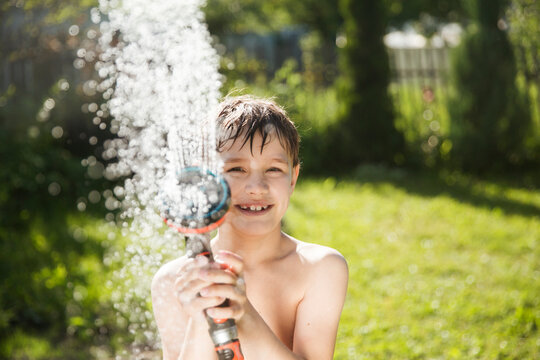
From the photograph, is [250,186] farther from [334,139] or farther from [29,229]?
[334,139]

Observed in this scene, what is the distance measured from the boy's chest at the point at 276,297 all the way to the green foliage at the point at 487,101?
6527mm

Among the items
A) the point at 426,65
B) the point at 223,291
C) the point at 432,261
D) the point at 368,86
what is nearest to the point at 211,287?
the point at 223,291

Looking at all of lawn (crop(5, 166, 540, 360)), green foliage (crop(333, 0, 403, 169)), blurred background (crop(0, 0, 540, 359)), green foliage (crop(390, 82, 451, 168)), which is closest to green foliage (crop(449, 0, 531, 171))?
blurred background (crop(0, 0, 540, 359))

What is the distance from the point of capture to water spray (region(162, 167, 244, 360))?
1109 mm

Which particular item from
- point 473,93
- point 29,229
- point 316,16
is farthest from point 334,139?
point 316,16

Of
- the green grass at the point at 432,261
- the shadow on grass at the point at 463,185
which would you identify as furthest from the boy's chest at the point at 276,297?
the shadow on grass at the point at 463,185

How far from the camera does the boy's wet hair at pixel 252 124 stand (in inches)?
63.8

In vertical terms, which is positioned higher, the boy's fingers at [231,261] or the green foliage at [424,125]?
the boy's fingers at [231,261]

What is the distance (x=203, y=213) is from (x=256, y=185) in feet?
1.54

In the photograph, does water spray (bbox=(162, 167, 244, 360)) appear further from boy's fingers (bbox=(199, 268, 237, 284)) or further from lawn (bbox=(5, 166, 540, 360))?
lawn (bbox=(5, 166, 540, 360))

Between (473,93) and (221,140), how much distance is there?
674 cm

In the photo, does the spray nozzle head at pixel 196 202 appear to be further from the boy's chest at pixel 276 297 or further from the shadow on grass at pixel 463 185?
the shadow on grass at pixel 463 185

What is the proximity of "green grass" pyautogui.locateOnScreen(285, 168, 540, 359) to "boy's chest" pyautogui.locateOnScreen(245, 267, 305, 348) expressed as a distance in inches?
72.5

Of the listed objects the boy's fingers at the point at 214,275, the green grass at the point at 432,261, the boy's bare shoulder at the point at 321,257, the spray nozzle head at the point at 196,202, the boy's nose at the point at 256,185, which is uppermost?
the spray nozzle head at the point at 196,202
